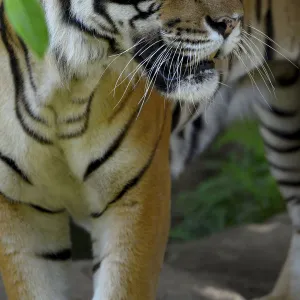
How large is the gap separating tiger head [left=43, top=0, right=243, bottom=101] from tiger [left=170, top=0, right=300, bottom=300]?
778 mm

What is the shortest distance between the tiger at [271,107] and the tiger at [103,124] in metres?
0.62

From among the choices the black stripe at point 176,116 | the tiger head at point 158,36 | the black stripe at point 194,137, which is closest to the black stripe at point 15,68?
the tiger head at point 158,36

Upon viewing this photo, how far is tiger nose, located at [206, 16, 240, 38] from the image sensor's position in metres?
1.87

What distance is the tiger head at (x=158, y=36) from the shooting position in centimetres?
188

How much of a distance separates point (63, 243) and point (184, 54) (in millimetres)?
850

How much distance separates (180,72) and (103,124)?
0.93ft

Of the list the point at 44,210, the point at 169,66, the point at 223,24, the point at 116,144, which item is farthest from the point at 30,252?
the point at 223,24

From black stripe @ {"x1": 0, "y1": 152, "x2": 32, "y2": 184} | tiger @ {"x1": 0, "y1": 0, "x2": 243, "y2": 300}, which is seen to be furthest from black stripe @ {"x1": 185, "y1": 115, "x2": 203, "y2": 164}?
black stripe @ {"x1": 0, "y1": 152, "x2": 32, "y2": 184}

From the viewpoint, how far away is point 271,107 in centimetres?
321

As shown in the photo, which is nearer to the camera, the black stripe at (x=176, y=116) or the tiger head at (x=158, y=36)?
the tiger head at (x=158, y=36)

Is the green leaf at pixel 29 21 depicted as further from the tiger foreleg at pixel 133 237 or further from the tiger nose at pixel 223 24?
the tiger foreleg at pixel 133 237

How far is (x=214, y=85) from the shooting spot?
6.61 feet

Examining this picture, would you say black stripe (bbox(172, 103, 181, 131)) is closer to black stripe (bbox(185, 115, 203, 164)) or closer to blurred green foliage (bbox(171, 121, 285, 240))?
black stripe (bbox(185, 115, 203, 164))

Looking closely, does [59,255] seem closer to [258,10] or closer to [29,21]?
[258,10]
